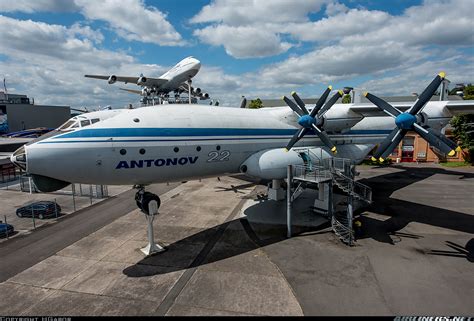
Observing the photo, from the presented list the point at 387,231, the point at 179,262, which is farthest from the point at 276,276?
the point at 387,231

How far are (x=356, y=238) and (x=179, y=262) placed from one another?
10383 millimetres

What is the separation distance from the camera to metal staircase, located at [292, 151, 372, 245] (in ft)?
52.5

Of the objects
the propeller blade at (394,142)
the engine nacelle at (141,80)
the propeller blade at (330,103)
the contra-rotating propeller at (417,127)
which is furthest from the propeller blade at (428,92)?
the engine nacelle at (141,80)

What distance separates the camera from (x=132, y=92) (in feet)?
149

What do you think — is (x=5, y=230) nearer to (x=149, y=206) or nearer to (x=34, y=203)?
(x=34, y=203)

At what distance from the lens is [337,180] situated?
17.6 metres

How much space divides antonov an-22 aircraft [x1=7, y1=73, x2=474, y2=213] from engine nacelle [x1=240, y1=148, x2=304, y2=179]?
0.06 metres

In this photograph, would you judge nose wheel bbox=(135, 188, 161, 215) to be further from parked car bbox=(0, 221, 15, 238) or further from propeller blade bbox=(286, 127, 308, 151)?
parked car bbox=(0, 221, 15, 238)

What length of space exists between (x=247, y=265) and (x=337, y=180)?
8231 millimetres

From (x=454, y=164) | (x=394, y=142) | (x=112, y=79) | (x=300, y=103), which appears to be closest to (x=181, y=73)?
(x=112, y=79)

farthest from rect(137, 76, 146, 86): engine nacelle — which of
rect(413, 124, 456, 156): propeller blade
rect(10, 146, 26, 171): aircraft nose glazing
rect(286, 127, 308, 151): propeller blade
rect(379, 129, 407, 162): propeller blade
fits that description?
rect(413, 124, 456, 156): propeller blade

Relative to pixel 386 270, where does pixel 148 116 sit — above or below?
above

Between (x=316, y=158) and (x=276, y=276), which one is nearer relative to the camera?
(x=276, y=276)

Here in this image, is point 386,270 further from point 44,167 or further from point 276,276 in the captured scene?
point 44,167
